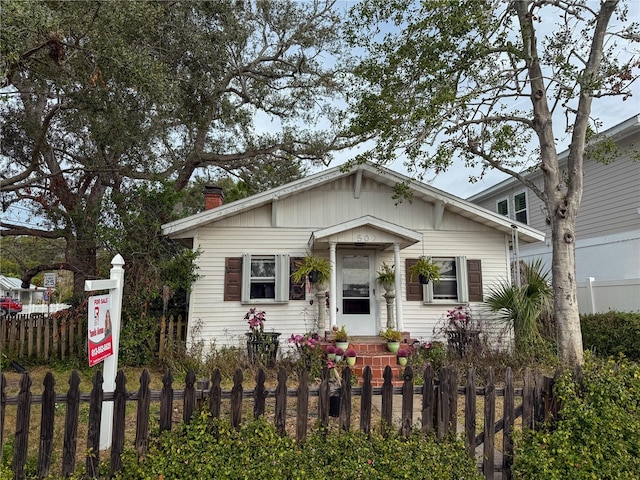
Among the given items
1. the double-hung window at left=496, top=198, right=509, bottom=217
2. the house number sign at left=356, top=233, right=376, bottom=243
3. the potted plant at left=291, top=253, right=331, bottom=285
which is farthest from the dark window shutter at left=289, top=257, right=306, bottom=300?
the double-hung window at left=496, top=198, right=509, bottom=217

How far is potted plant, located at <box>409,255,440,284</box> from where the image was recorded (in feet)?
29.1

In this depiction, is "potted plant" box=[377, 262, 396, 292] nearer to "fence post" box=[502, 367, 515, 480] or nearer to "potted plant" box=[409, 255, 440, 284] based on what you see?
"potted plant" box=[409, 255, 440, 284]

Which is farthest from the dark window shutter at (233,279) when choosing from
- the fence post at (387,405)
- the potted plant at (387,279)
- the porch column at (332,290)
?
the fence post at (387,405)

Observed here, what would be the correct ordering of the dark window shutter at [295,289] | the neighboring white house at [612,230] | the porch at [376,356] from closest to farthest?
1. the porch at [376,356]
2. the dark window shutter at [295,289]
3. the neighboring white house at [612,230]

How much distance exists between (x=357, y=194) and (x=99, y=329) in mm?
7162

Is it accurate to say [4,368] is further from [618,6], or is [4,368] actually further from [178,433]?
[618,6]

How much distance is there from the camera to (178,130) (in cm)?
1339

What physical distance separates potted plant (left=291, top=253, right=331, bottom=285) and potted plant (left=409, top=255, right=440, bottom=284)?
204 centimetres

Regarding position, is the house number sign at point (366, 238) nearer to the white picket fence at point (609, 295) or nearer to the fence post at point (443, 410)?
the fence post at point (443, 410)

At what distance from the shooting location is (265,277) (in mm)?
9352

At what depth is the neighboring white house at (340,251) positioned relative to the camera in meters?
8.98

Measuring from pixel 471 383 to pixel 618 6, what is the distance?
6.35 m

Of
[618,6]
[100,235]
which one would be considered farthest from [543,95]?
[100,235]

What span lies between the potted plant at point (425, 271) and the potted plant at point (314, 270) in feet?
6.68
